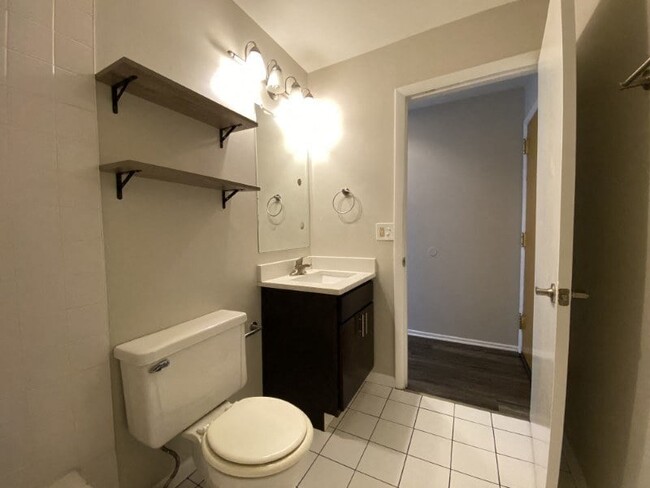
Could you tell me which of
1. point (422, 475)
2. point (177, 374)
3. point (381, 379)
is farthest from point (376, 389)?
point (177, 374)

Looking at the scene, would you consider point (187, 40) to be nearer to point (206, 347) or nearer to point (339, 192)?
point (339, 192)

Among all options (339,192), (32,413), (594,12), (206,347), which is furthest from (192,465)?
(594,12)

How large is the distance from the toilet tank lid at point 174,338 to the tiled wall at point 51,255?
108 mm

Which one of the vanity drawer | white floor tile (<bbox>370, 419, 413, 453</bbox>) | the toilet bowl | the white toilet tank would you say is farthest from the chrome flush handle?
white floor tile (<bbox>370, 419, 413, 453</bbox>)

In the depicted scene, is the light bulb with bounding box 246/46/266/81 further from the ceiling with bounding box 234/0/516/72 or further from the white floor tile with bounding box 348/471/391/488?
the white floor tile with bounding box 348/471/391/488

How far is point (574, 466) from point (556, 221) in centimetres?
120

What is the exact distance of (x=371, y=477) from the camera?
125 centimetres

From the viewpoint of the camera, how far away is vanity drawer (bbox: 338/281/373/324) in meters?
1.47

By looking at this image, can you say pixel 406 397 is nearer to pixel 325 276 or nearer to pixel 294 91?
pixel 325 276

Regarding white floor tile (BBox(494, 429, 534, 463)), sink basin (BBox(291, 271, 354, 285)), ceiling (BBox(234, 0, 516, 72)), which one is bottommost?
white floor tile (BBox(494, 429, 534, 463))

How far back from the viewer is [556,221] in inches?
36.8

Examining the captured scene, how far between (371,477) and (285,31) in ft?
8.12

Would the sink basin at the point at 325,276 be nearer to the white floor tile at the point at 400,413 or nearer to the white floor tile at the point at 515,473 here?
the white floor tile at the point at 400,413

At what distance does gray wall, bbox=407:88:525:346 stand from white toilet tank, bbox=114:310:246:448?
2142mm
